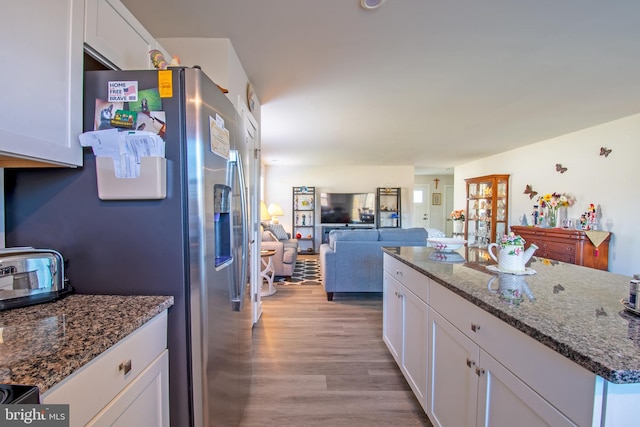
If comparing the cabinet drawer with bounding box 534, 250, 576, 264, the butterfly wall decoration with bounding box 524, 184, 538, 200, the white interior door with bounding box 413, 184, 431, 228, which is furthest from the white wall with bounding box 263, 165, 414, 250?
→ the cabinet drawer with bounding box 534, 250, 576, 264

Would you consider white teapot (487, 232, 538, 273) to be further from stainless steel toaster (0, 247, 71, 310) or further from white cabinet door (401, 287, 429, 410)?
stainless steel toaster (0, 247, 71, 310)

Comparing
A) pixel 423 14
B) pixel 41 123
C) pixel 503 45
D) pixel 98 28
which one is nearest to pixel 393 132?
pixel 503 45

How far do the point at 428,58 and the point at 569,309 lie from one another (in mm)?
2037

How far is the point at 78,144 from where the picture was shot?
1.02m

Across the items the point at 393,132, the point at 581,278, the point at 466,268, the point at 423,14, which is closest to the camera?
the point at 581,278

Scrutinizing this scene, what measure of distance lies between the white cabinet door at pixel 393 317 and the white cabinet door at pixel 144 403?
146 cm

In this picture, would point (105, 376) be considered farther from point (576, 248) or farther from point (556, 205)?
point (556, 205)

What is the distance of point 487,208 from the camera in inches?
232

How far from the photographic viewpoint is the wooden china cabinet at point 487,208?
5559 millimetres

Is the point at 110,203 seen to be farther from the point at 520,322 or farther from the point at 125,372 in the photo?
the point at 520,322

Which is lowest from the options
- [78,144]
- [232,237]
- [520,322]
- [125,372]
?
[125,372]

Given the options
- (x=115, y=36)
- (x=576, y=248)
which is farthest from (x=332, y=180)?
(x=115, y=36)

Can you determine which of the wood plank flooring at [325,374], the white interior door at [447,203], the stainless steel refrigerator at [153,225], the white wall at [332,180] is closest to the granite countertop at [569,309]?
the wood plank flooring at [325,374]

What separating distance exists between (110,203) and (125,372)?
0.62m
